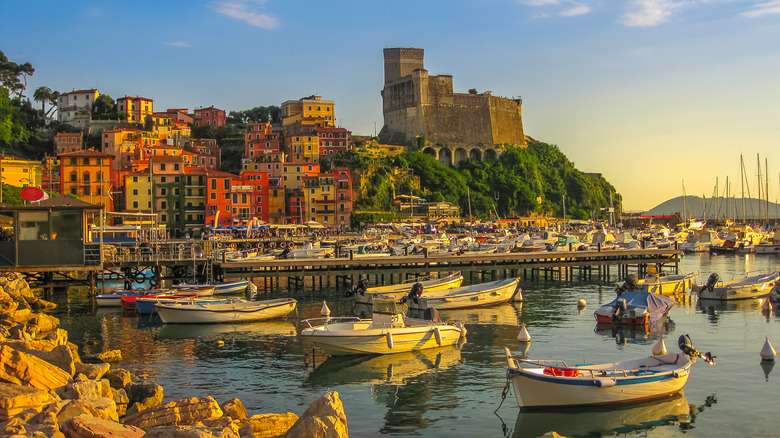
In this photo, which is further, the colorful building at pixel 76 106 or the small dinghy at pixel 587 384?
the colorful building at pixel 76 106

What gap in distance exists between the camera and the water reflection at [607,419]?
1855 cm

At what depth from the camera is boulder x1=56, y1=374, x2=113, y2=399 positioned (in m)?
15.6

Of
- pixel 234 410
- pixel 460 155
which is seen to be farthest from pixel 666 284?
pixel 460 155

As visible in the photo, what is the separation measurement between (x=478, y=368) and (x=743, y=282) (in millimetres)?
24991

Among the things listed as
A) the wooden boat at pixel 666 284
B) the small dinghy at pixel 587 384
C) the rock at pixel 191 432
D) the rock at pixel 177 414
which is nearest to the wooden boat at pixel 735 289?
the wooden boat at pixel 666 284

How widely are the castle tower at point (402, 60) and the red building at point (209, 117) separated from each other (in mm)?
28763

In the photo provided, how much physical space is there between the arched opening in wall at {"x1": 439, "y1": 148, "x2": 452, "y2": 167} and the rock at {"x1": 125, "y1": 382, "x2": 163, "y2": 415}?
4298 inches

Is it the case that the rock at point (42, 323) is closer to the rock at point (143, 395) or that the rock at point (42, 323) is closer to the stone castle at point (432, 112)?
the rock at point (143, 395)

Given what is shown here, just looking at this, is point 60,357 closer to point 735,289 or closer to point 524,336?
point 524,336

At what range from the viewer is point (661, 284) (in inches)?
1687

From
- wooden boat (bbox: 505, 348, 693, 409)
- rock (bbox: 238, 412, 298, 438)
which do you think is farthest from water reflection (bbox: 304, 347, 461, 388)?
rock (bbox: 238, 412, 298, 438)

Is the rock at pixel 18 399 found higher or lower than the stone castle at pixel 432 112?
lower

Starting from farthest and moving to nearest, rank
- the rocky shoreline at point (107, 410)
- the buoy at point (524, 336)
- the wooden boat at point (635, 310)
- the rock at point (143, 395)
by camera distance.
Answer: the wooden boat at point (635, 310) → the buoy at point (524, 336) → the rock at point (143, 395) → the rocky shoreline at point (107, 410)

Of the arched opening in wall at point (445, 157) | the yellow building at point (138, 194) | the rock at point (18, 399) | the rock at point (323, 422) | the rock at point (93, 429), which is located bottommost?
the rock at point (323, 422)
